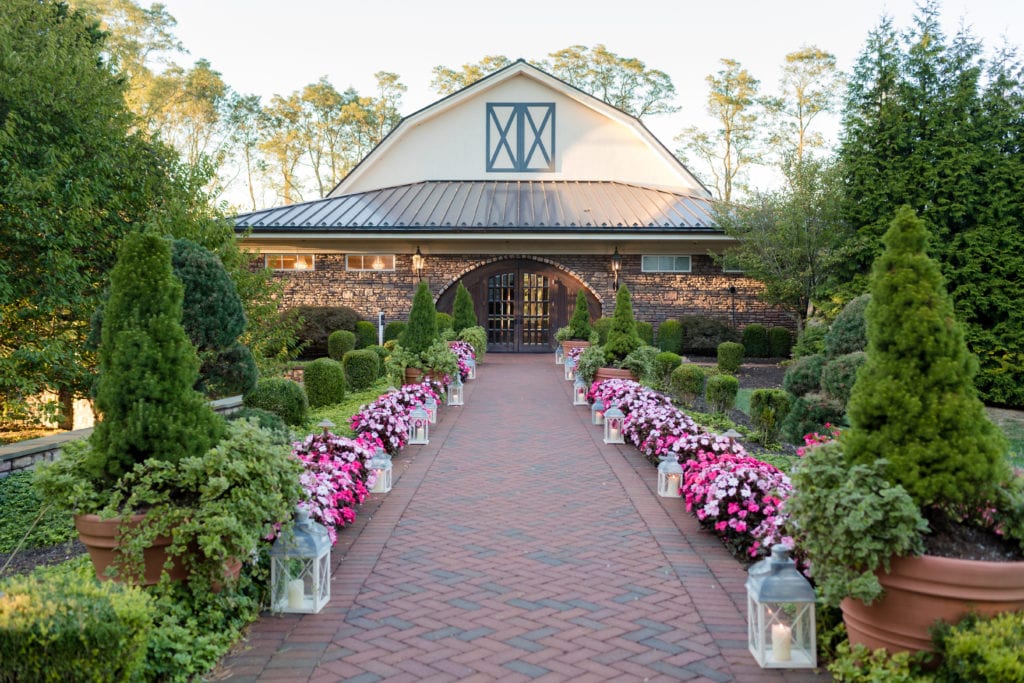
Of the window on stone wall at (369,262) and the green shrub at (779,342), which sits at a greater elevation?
the window on stone wall at (369,262)

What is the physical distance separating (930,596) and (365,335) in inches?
718

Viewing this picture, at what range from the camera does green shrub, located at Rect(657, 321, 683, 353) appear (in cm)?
2106

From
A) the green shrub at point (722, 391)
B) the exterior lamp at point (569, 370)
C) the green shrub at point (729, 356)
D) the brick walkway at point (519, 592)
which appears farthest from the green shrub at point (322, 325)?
the brick walkway at point (519, 592)

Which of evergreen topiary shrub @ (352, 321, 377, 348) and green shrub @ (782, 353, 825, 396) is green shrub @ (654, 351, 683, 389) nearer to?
green shrub @ (782, 353, 825, 396)

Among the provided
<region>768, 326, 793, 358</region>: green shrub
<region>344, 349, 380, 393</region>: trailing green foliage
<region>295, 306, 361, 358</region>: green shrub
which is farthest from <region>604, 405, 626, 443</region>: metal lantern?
<region>768, 326, 793, 358</region>: green shrub

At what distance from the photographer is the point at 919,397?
144 inches

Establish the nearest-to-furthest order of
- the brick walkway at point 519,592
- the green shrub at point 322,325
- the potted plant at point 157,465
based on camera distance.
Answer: the brick walkway at point 519,592 → the potted plant at point 157,465 → the green shrub at point 322,325

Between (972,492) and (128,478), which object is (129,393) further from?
(972,492)

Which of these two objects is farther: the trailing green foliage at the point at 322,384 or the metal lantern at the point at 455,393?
the metal lantern at the point at 455,393

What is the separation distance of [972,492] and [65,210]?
11.1 m

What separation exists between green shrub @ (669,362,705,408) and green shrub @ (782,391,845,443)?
3072 millimetres

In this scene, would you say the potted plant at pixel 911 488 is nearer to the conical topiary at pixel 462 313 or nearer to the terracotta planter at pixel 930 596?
the terracotta planter at pixel 930 596

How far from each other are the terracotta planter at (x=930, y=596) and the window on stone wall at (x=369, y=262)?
20282 mm

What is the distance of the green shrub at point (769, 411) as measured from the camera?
31.9 feet
